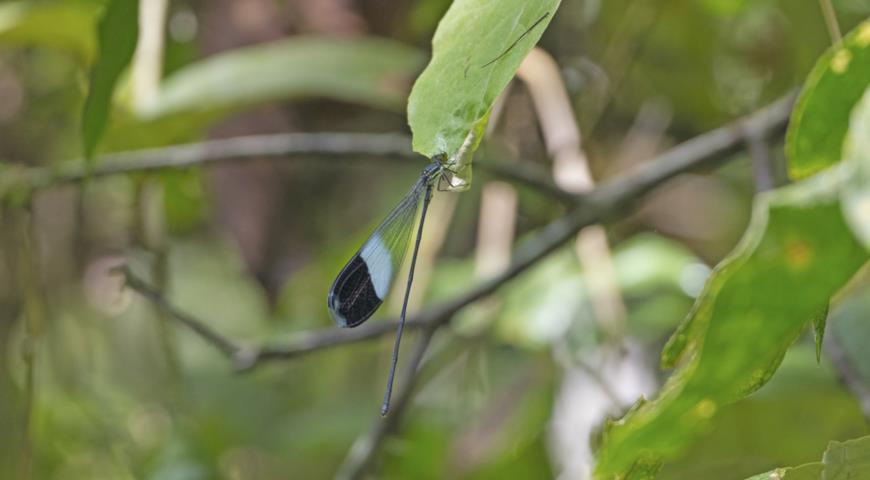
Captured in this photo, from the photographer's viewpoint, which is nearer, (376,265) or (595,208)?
(376,265)

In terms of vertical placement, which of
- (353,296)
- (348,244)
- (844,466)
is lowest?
(844,466)

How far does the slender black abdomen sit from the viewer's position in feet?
1.98

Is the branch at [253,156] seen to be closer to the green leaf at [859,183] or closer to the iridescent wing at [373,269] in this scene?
the iridescent wing at [373,269]

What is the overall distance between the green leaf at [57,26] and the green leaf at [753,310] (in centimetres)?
83

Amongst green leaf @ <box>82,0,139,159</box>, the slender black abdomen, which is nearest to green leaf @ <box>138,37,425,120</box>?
green leaf @ <box>82,0,139,159</box>

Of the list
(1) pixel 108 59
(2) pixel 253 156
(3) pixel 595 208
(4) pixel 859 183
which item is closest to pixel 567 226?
(3) pixel 595 208

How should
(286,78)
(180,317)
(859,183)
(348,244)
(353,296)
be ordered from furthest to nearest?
(348,244), (286,78), (180,317), (353,296), (859,183)

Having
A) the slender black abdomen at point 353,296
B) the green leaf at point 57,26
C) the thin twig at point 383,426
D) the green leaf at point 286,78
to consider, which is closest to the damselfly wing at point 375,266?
the slender black abdomen at point 353,296

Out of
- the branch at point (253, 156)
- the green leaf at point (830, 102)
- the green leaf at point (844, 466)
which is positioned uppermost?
the branch at point (253, 156)

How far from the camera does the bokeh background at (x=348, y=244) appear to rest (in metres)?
1.04

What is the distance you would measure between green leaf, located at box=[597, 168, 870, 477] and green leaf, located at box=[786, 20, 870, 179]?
0.23ft

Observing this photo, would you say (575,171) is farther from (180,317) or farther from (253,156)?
(180,317)

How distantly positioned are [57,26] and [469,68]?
0.79m

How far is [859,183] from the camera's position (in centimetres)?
28
